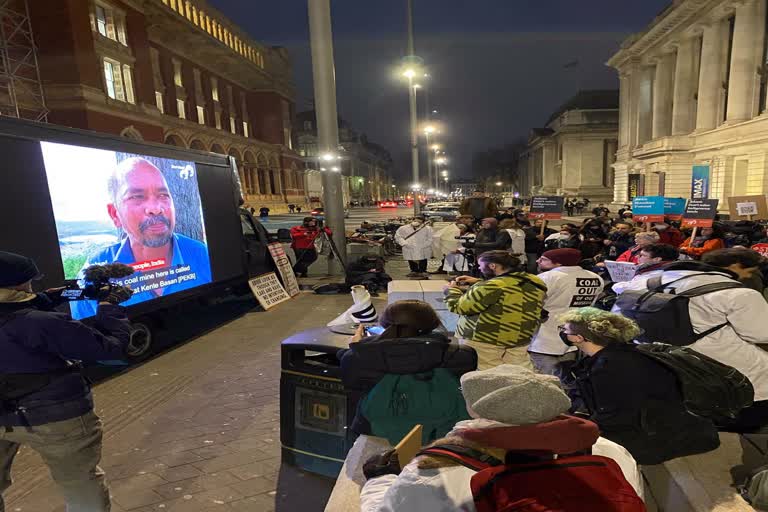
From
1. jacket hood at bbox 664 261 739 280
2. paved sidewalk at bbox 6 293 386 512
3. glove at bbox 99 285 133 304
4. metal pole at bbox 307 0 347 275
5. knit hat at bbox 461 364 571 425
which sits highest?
metal pole at bbox 307 0 347 275

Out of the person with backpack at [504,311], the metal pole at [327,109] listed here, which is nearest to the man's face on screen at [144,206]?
the person with backpack at [504,311]

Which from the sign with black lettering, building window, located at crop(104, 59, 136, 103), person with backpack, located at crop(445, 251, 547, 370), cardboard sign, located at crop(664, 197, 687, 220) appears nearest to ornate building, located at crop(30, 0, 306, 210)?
building window, located at crop(104, 59, 136, 103)

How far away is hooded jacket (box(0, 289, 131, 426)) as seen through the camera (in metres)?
2.47

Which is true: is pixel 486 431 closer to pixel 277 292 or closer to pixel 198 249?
pixel 198 249

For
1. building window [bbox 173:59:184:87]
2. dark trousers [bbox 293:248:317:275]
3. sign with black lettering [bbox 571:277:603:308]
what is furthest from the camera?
building window [bbox 173:59:184:87]

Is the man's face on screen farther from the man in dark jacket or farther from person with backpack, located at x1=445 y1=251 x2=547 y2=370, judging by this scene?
the man in dark jacket

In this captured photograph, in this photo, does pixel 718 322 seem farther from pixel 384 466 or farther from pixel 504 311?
pixel 384 466

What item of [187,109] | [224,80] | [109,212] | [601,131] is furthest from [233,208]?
[601,131]

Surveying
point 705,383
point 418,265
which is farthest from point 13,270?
point 418,265

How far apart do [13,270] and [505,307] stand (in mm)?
3308

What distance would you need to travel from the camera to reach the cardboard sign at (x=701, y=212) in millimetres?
9109

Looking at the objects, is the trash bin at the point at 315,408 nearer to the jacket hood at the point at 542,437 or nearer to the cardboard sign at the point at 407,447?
the cardboard sign at the point at 407,447

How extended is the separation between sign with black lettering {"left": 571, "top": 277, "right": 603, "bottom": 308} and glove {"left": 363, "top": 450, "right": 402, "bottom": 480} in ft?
11.2

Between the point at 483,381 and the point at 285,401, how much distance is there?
235cm
